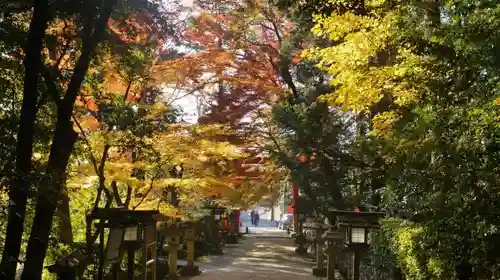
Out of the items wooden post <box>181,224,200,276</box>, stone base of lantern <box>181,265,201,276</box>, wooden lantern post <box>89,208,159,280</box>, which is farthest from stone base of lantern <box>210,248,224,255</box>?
wooden lantern post <box>89,208,159,280</box>

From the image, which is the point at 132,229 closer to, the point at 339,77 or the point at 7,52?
the point at 7,52

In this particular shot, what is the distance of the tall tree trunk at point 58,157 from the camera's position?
6.24 m

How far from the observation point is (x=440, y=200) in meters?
5.59

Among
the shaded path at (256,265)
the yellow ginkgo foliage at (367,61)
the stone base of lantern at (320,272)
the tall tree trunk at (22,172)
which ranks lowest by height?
the shaded path at (256,265)

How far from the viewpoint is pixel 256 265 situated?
59.4 ft

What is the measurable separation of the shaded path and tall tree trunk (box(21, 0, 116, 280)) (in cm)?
858

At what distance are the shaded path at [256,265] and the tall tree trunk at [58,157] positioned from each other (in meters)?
8.58

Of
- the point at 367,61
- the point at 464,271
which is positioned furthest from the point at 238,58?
the point at 464,271

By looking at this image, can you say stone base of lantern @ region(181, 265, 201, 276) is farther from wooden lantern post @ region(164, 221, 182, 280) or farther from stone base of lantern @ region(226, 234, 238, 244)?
stone base of lantern @ region(226, 234, 238, 244)

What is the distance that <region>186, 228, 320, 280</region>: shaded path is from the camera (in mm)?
15141

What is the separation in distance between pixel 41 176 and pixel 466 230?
429 cm

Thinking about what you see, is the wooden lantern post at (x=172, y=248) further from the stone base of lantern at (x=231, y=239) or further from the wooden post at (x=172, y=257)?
the stone base of lantern at (x=231, y=239)

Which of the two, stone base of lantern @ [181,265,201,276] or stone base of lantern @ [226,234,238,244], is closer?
stone base of lantern @ [181,265,201,276]

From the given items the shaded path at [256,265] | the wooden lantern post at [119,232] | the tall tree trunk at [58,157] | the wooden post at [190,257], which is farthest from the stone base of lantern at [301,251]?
the tall tree trunk at [58,157]
